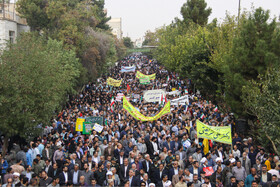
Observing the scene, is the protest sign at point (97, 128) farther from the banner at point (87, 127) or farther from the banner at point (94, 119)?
the banner at point (94, 119)

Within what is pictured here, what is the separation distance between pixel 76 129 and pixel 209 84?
44.5 ft

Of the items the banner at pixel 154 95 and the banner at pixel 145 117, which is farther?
the banner at pixel 154 95

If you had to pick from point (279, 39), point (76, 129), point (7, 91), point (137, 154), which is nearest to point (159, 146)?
point (137, 154)

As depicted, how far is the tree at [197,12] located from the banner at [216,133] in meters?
34.5

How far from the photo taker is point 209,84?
2641 cm

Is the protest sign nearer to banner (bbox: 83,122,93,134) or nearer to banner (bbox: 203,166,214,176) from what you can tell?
banner (bbox: 83,122,93,134)

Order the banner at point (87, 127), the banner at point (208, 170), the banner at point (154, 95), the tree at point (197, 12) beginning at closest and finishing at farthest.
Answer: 1. the banner at point (208, 170)
2. the banner at point (87, 127)
3. the banner at point (154, 95)
4. the tree at point (197, 12)

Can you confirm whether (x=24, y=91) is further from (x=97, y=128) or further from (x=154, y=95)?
(x=154, y=95)

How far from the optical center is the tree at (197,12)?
44.9m

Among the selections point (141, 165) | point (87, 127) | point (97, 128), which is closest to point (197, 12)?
point (87, 127)

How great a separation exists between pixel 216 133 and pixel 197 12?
115ft

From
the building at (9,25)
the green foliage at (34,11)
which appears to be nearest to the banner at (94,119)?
the building at (9,25)

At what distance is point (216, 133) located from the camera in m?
12.1

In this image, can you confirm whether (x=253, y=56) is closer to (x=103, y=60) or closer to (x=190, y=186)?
(x=190, y=186)
